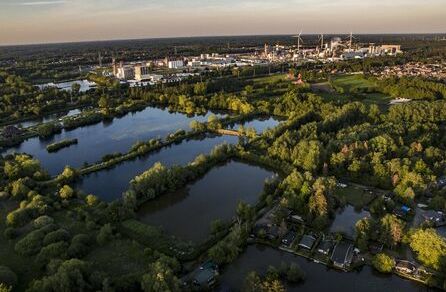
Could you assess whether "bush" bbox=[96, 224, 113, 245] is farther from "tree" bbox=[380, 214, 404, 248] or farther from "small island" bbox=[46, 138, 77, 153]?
"small island" bbox=[46, 138, 77, 153]

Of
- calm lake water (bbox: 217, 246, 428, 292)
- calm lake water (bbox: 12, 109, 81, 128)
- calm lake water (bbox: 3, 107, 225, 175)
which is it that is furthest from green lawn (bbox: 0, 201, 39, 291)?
calm lake water (bbox: 12, 109, 81, 128)

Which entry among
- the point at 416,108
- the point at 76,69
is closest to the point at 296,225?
the point at 416,108

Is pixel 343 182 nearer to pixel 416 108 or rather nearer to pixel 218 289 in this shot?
pixel 218 289

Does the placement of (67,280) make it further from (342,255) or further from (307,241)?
(342,255)

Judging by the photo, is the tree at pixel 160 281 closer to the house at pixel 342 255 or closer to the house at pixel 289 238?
the house at pixel 289 238

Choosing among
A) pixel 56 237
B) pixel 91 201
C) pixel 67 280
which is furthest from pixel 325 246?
pixel 91 201
